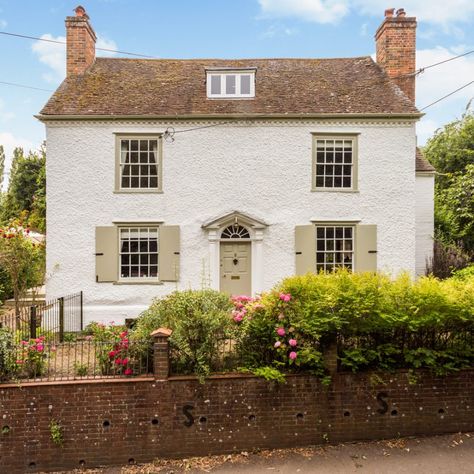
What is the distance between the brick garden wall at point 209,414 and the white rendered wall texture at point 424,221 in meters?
8.52

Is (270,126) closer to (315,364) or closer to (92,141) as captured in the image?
(92,141)

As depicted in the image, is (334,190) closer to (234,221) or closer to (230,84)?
(234,221)

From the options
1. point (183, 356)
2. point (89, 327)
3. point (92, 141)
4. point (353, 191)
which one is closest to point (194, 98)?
point (92, 141)

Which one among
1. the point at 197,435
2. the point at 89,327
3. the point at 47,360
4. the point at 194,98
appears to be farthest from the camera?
Answer: the point at 194,98

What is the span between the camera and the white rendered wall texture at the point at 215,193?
11.7 meters

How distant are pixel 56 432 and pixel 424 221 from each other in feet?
45.6

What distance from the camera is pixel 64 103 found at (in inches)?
471

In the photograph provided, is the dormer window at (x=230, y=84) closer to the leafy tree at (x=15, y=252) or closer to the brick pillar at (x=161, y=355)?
the leafy tree at (x=15, y=252)

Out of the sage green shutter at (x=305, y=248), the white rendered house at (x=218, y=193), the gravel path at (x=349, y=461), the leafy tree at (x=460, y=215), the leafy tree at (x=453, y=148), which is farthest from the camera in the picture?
the leafy tree at (x=453, y=148)

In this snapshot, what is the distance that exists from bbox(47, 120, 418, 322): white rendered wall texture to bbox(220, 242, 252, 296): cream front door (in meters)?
0.55

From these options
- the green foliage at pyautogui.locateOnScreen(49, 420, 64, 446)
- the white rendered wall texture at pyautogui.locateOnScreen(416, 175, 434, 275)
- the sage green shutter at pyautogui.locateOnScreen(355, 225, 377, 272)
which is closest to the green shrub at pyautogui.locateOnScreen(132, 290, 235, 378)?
the green foliage at pyautogui.locateOnScreen(49, 420, 64, 446)

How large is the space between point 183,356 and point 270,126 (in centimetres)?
808

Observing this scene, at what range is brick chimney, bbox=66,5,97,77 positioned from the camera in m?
13.1

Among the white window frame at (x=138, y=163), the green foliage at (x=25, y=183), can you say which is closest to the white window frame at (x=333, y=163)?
the white window frame at (x=138, y=163)
